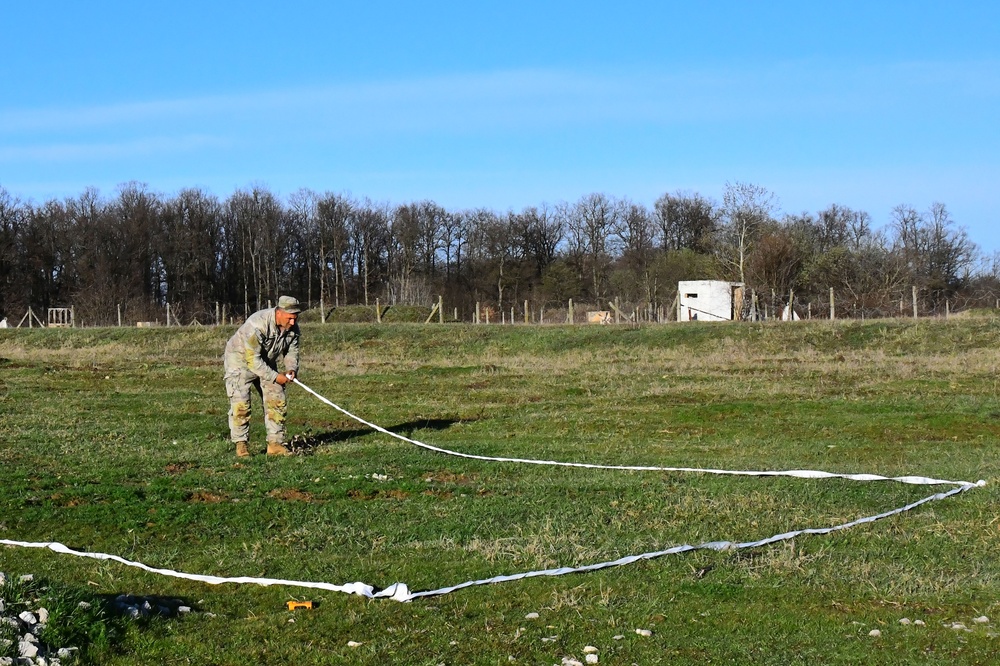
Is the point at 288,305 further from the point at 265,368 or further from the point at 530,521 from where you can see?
the point at 530,521

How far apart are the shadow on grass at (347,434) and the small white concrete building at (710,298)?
44.9m

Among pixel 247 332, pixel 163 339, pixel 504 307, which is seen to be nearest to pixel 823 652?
pixel 247 332

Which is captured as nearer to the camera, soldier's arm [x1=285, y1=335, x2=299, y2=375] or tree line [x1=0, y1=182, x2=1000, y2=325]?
soldier's arm [x1=285, y1=335, x2=299, y2=375]

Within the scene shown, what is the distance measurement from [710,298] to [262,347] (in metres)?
51.2

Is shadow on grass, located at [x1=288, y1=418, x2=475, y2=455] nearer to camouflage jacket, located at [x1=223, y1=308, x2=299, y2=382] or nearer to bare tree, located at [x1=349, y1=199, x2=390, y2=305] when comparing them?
camouflage jacket, located at [x1=223, y1=308, x2=299, y2=382]

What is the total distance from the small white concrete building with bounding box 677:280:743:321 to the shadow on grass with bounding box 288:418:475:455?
147 feet

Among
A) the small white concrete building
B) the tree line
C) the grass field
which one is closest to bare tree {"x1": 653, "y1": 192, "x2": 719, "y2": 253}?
the tree line

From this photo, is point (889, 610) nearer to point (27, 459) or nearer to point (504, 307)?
point (27, 459)

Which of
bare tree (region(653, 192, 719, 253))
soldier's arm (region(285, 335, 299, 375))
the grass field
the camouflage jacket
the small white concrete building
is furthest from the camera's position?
bare tree (region(653, 192, 719, 253))

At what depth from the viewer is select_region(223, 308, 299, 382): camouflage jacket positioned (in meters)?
15.2

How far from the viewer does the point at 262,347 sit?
15.4 meters

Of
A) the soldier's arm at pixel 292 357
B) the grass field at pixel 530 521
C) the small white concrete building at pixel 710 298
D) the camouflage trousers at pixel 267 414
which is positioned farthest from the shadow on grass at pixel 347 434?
the small white concrete building at pixel 710 298

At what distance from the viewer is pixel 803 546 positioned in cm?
889

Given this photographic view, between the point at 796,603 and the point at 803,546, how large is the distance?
176 cm
